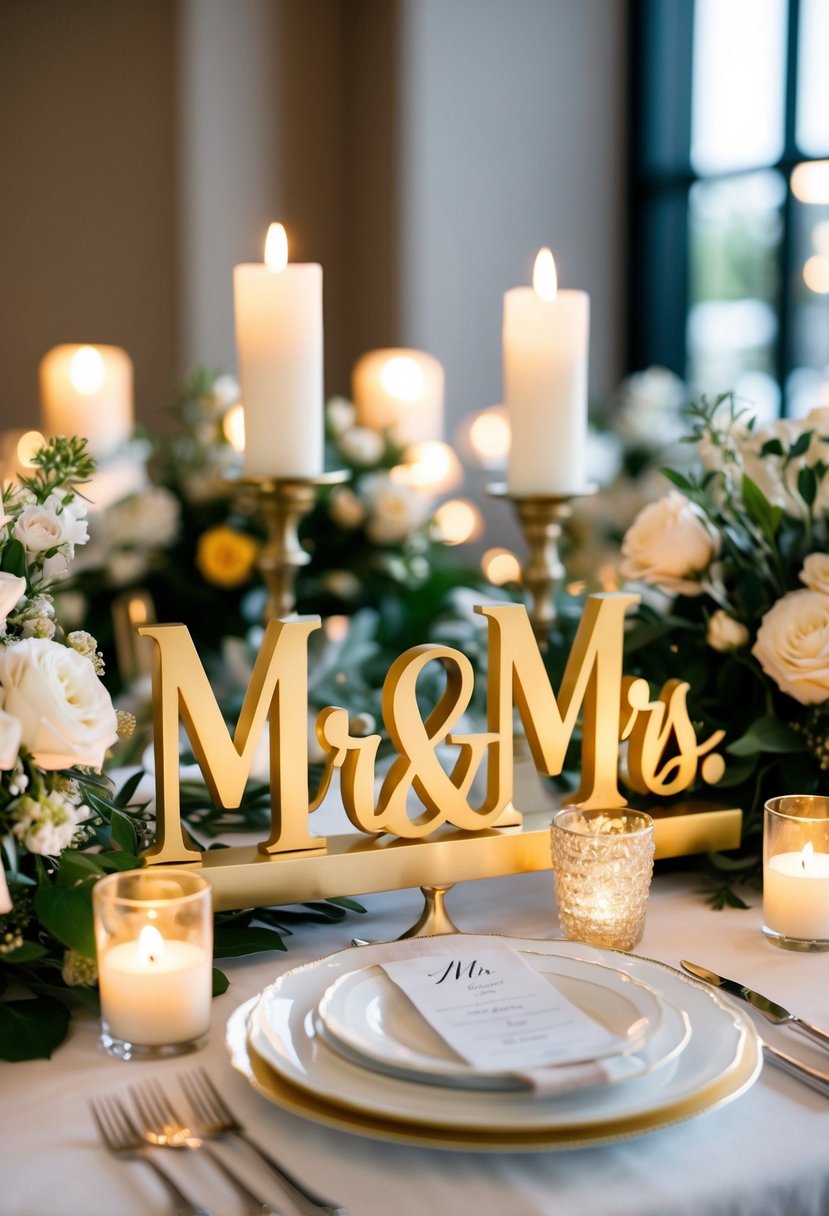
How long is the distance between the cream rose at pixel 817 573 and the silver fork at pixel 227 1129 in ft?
2.21

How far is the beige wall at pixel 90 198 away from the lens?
3.89 meters

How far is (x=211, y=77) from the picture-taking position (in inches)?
151

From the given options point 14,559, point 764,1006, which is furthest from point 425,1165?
point 14,559

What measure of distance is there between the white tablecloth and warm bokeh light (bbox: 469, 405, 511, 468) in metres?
2.78

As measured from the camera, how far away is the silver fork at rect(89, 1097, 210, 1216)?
65 cm

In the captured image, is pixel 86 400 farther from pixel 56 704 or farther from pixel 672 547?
pixel 56 704

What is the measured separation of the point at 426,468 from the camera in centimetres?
283

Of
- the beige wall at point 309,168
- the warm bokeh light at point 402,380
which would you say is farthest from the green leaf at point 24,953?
the beige wall at point 309,168

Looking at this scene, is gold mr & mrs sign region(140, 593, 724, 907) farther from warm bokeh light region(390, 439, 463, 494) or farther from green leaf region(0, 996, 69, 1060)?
warm bokeh light region(390, 439, 463, 494)

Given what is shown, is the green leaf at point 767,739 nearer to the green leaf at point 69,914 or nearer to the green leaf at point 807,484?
the green leaf at point 807,484

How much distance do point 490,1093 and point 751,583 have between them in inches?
25.7

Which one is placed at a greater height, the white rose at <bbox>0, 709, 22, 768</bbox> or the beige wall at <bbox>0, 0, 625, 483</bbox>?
the beige wall at <bbox>0, 0, 625, 483</bbox>

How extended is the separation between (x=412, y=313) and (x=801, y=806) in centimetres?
289

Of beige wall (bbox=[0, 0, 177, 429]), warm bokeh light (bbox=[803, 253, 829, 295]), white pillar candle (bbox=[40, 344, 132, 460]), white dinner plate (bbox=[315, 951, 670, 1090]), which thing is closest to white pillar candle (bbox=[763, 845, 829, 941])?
white dinner plate (bbox=[315, 951, 670, 1090])
